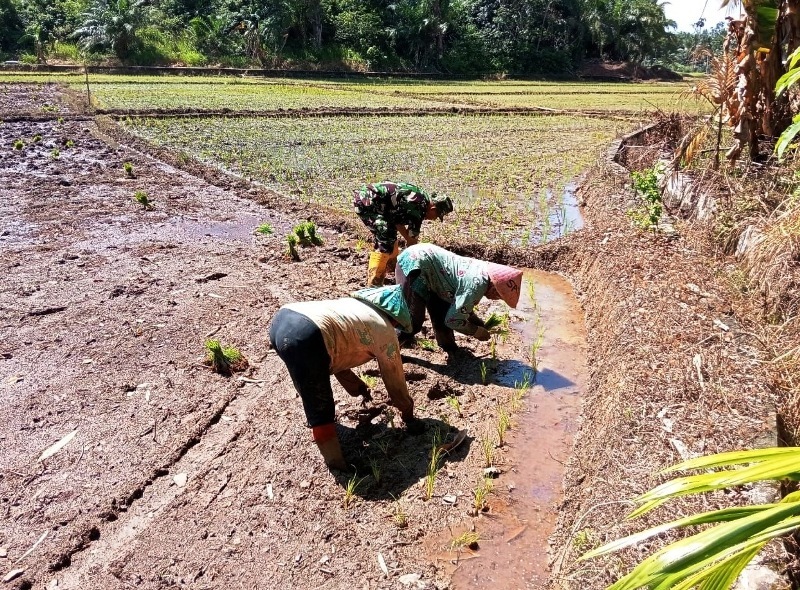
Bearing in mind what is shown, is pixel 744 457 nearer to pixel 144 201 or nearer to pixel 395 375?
pixel 395 375

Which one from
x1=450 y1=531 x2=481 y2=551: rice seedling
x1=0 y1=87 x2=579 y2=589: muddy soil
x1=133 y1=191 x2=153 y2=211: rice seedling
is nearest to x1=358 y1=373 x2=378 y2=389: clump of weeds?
x1=0 y1=87 x2=579 y2=589: muddy soil

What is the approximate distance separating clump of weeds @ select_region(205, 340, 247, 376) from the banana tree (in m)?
3.96

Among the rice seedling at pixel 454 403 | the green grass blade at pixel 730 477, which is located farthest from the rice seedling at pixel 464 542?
the green grass blade at pixel 730 477

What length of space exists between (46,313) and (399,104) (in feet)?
62.0

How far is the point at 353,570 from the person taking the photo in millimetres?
2830

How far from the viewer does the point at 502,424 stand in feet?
13.0

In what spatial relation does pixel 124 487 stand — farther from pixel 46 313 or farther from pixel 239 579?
pixel 46 313

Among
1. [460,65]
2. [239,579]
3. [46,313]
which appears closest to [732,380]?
[239,579]

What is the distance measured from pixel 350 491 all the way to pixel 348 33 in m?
38.8

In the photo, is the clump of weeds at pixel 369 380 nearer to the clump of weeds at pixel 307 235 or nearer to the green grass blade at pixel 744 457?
the clump of weeds at pixel 307 235

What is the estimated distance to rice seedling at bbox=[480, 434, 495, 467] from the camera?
3619 millimetres

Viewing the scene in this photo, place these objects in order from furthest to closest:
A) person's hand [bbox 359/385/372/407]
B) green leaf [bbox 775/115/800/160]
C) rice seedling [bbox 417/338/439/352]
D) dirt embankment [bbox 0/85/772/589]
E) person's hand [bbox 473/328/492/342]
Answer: rice seedling [bbox 417/338/439/352] < person's hand [bbox 473/328/492/342] < person's hand [bbox 359/385/372/407] < dirt embankment [bbox 0/85/772/589] < green leaf [bbox 775/115/800/160]

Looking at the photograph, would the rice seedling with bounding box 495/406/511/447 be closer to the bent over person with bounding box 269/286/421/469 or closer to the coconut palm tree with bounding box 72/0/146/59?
the bent over person with bounding box 269/286/421/469

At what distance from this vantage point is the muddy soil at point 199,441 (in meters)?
2.90
